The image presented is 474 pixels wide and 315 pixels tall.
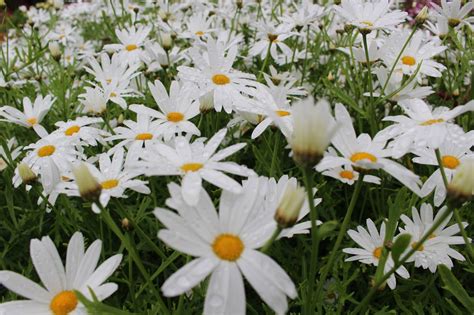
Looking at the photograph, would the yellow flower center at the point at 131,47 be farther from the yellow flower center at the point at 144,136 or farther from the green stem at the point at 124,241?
the green stem at the point at 124,241

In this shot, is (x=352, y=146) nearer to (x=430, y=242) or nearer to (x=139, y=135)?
(x=430, y=242)

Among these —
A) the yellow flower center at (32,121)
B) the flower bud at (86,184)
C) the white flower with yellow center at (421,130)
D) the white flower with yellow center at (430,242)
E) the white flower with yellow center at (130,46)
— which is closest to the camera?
the flower bud at (86,184)

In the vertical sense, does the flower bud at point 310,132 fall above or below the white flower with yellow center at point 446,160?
above

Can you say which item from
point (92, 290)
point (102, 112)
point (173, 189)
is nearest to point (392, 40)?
point (102, 112)

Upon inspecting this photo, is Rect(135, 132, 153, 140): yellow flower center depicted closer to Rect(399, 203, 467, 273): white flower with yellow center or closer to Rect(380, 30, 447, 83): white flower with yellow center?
Rect(399, 203, 467, 273): white flower with yellow center

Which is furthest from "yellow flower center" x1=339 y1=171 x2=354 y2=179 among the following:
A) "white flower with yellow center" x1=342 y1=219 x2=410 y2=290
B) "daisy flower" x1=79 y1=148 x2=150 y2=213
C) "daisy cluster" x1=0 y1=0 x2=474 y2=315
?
"daisy flower" x1=79 y1=148 x2=150 y2=213

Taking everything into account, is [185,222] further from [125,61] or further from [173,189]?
[125,61]

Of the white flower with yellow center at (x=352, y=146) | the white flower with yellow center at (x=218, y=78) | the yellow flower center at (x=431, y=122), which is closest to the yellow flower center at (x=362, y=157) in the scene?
the white flower with yellow center at (x=352, y=146)
